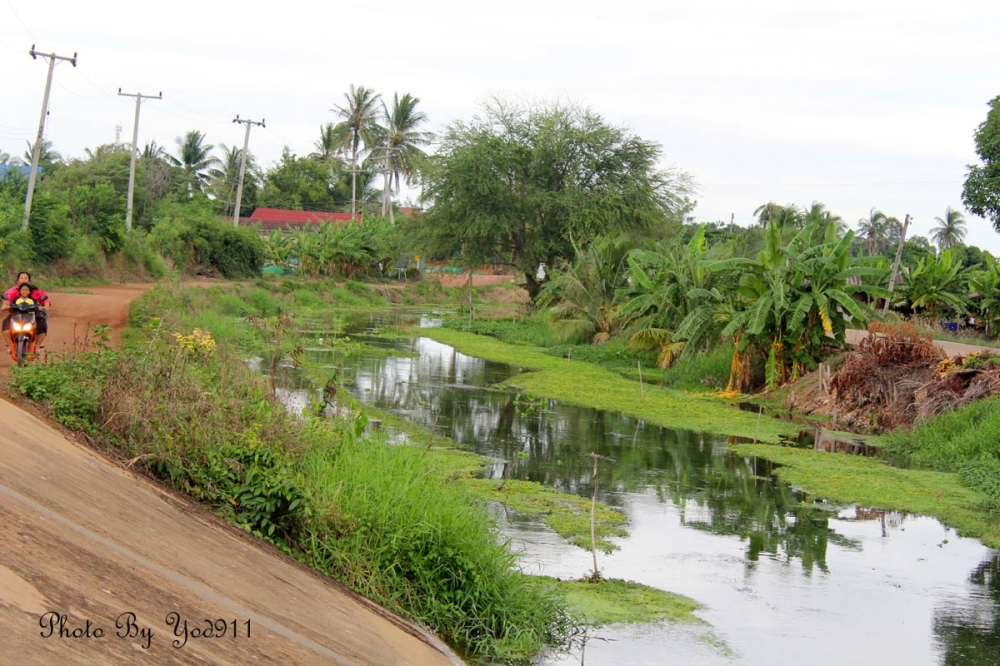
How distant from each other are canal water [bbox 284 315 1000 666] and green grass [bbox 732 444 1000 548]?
9.1 inches

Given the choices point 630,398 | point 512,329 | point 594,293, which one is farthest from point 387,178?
point 630,398

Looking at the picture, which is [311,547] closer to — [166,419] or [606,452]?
[166,419]

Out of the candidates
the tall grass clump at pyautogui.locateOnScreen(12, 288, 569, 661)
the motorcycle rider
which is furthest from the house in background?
the tall grass clump at pyautogui.locateOnScreen(12, 288, 569, 661)

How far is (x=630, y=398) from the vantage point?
70.1 ft

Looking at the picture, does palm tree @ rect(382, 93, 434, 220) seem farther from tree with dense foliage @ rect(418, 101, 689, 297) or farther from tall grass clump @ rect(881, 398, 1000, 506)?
tall grass clump @ rect(881, 398, 1000, 506)

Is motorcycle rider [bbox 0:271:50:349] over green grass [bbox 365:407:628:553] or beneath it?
over

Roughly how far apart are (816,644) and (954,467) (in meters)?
8.15

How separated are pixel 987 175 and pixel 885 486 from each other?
24.0 meters

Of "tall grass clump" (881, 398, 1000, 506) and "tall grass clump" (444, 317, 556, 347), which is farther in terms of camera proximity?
"tall grass clump" (444, 317, 556, 347)

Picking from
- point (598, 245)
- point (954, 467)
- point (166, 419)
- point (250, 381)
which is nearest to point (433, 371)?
point (598, 245)

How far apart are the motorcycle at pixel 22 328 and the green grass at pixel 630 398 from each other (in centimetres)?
1021

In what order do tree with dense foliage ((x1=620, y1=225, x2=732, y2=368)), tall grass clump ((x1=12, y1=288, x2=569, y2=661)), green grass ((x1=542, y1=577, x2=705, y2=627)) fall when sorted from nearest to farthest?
tall grass clump ((x1=12, y1=288, x2=569, y2=661)), green grass ((x1=542, y1=577, x2=705, y2=627)), tree with dense foliage ((x1=620, y1=225, x2=732, y2=368))

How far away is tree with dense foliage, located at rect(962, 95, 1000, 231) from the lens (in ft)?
110

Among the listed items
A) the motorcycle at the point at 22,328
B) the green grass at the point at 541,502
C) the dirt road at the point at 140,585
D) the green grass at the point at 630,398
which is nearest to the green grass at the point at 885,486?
the green grass at the point at 630,398
